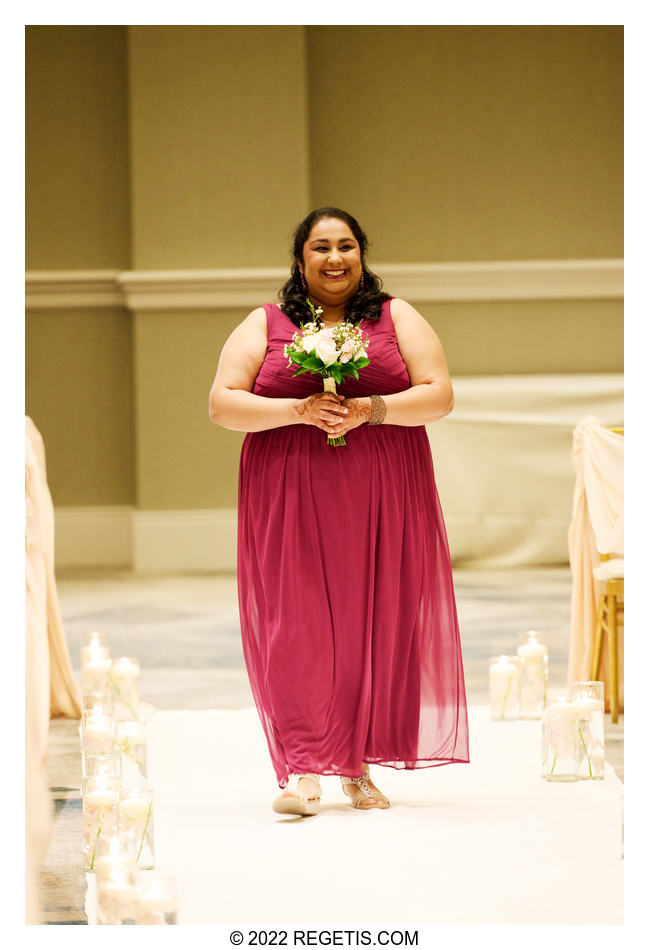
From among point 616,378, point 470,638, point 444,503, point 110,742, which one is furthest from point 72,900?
point 616,378

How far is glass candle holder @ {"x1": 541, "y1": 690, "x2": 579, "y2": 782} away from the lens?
13.9 feet

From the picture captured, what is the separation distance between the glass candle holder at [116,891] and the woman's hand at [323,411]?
1340 mm

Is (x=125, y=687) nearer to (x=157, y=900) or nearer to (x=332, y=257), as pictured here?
(x=332, y=257)

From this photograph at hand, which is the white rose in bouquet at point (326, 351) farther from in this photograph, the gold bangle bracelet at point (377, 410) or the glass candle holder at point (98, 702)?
the glass candle holder at point (98, 702)

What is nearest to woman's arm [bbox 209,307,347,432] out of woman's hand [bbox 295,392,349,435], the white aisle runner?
woman's hand [bbox 295,392,349,435]

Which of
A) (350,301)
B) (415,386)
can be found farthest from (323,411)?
(350,301)

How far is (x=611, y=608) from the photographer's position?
5.05 m

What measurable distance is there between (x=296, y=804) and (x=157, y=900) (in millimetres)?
1071

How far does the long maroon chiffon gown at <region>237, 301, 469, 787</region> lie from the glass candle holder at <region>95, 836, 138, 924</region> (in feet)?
3.50

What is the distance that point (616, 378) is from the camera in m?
9.42

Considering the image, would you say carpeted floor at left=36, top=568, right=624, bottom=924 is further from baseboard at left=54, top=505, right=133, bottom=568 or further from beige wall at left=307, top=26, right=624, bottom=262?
beige wall at left=307, top=26, right=624, bottom=262

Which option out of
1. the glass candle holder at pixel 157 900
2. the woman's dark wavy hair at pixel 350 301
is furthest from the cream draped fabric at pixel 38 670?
the woman's dark wavy hair at pixel 350 301

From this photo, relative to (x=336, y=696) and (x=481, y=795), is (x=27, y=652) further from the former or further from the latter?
(x=481, y=795)

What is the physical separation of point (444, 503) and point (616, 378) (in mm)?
1550
